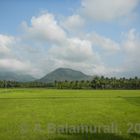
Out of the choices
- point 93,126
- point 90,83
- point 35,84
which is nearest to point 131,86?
point 90,83

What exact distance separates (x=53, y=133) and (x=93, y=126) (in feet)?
11.1

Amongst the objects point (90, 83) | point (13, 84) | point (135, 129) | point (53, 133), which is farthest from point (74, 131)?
point (13, 84)

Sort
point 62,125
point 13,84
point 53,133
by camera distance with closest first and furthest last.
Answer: point 53,133 → point 62,125 → point 13,84

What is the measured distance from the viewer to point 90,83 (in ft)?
527

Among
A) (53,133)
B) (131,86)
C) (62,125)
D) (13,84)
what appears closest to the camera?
(53,133)

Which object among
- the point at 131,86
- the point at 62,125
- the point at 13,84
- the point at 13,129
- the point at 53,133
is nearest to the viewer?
the point at 53,133

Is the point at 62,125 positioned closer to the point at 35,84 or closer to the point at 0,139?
the point at 0,139

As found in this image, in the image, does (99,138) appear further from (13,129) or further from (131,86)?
(131,86)

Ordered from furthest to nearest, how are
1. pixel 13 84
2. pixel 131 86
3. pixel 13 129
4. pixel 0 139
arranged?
pixel 13 84
pixel 131 86
pixel 13 129
pixel 0 139

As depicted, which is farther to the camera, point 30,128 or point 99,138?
point 30,128

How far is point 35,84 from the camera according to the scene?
195 meters

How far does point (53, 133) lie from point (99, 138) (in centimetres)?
277

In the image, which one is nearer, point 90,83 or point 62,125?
point 62,125

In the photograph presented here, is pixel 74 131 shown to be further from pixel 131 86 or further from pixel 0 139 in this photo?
pixel 131 86
